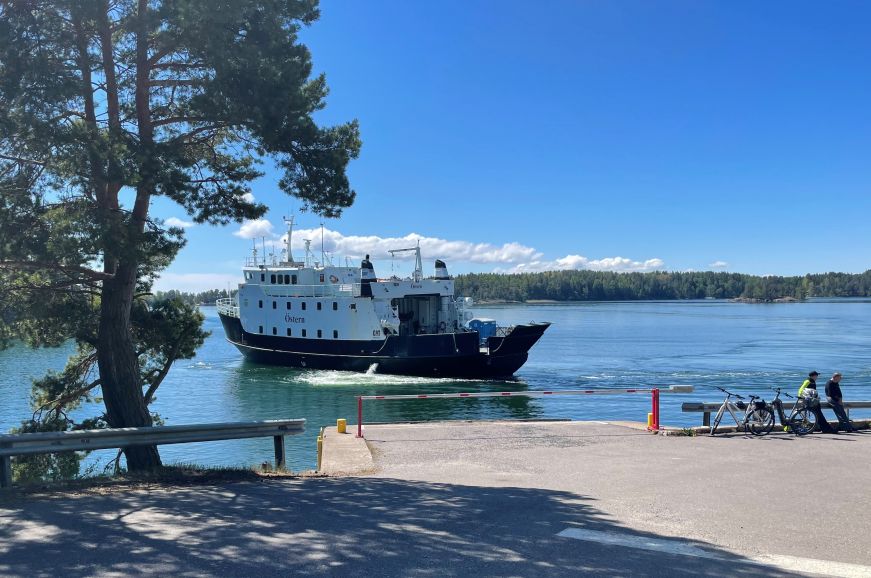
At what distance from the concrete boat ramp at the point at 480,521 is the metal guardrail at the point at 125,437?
75cm

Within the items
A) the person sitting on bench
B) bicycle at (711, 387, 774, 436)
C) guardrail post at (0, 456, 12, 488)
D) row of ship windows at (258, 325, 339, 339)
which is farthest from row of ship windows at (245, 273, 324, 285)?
guardrail post at (0, 456, 12, 488)

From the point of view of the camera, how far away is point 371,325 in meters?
39.1

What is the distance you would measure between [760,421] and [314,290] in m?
31.7

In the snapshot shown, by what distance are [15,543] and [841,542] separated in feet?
22.8

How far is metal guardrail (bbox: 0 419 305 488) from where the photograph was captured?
753cm

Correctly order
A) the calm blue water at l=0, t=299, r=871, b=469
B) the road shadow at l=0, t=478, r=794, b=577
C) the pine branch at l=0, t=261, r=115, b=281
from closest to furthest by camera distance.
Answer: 1. the road shadow at l=0, t=478, r=794, b=577
2. the pine branch at l=0, t=261, r=115, b=281
3. the calm blue water at l=0, t=299, r=871, b=469

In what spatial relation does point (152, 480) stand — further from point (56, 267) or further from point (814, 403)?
point (814, 403)

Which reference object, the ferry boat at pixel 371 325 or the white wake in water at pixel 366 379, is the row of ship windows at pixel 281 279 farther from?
the white wake in water at pixel 366 379

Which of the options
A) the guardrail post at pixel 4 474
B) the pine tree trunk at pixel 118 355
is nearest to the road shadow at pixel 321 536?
the guardrail post at pixel 4 474

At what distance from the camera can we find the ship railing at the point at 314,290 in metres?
39.4

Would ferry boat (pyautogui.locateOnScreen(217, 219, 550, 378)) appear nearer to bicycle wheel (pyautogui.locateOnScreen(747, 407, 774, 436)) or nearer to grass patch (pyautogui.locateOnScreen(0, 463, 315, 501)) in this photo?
bicycle wheel (pyautogui.locateOnScreen(747, 407, 774, 436))

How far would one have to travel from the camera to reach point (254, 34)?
9.66 meters

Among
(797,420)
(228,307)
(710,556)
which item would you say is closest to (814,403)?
(797,420)

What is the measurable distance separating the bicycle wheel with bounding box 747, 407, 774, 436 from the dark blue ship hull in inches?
885
